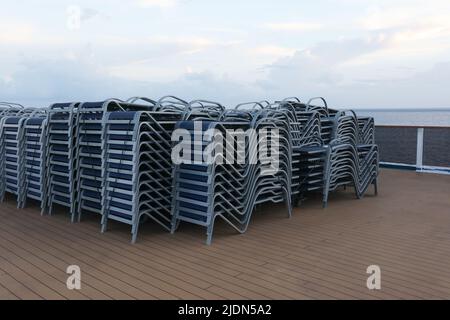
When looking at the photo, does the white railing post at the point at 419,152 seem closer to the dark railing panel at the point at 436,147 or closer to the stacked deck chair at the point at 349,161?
the dark railing panel at the point at 436,147

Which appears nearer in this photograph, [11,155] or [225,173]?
[225,173]

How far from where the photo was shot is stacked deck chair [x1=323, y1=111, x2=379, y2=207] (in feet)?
20.3

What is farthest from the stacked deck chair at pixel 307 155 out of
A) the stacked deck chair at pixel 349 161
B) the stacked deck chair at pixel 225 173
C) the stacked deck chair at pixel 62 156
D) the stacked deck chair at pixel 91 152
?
the stacked deck chair at pixel 62 156

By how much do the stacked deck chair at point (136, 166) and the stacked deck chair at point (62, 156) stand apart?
693 millimetres

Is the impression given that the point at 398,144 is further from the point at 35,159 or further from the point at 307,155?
the point at 35,159

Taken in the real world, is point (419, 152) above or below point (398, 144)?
below

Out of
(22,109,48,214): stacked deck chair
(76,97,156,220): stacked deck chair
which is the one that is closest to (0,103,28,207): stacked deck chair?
(22,109,48,214): stacked deck chair

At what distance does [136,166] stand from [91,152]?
2.99 ft

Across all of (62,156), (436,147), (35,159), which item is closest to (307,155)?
(62,156)

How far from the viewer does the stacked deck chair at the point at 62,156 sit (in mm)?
5148

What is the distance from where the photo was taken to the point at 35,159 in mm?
5824

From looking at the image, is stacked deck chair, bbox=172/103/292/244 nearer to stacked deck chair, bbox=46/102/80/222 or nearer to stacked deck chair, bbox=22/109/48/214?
stacked deck chair, bbox=46/102/80/222

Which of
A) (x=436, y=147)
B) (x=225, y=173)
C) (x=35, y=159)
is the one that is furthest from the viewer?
(x=436, y=147)

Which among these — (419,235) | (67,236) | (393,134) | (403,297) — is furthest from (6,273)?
(393,134)
